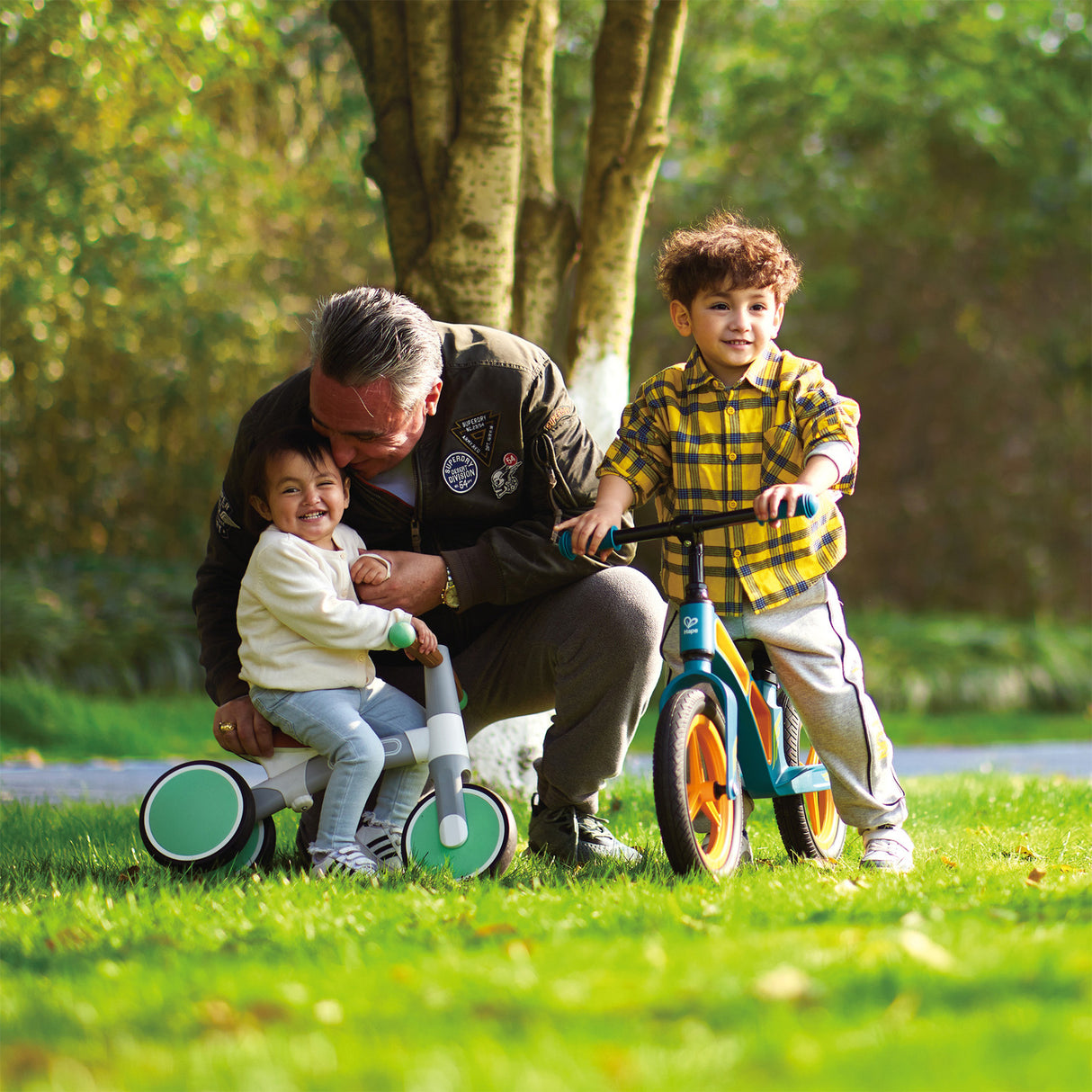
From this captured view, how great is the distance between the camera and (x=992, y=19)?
10.2 m

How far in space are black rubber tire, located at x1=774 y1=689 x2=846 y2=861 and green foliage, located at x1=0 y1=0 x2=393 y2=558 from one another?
5.65 m

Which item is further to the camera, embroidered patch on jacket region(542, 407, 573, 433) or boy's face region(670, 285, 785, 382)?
embroidered patch on jacket region(542, 407, 573, 433)

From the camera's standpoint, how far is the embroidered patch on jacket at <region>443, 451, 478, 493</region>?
336cm

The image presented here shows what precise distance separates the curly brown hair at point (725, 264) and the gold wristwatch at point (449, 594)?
93 centimetres

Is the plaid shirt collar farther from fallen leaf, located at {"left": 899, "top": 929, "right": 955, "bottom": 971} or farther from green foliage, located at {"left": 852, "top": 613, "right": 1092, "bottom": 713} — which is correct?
green foliage, located at {"left": 852, "top": 613, "right": 1092, "bottom": 713}

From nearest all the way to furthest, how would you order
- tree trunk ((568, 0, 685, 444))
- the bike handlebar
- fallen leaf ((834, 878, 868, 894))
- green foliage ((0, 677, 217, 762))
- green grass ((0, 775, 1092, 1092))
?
green grass ((0, 775, 1092, 1092)) < fallen leaf ((834, 878, 868, 894)) < the bike handlebar < tree trunk ((568, 0, 685, 444)) < green foliage ((0, 677, 217, 762))

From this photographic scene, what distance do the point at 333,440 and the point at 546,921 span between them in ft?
4.47

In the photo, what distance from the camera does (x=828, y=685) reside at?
3.21 metres

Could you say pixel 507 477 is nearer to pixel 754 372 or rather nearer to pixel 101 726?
pixel 754 372

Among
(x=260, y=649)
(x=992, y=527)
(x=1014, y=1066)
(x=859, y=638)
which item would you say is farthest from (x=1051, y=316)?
(x=1014, y=1066)

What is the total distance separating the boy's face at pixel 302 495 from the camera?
10.3ft

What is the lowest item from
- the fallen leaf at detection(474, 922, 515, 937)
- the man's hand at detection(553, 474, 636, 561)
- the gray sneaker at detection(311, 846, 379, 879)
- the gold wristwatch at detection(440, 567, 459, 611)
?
the gray sneaker at detection(311, 846, 379, 879)

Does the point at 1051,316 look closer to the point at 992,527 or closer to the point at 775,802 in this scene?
the point at 992,527

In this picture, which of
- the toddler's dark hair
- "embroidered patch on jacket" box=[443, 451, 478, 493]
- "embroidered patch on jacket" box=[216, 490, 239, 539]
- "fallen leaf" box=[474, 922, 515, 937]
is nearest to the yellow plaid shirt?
"embroidered patch on jacket" box=[443, 451, 478, 493]
